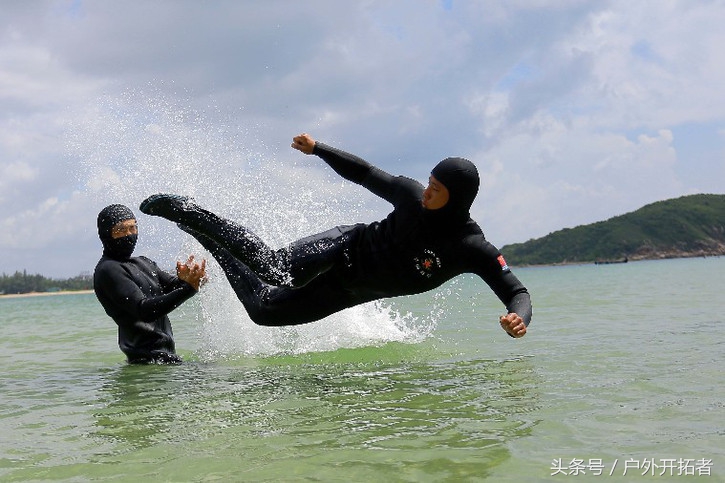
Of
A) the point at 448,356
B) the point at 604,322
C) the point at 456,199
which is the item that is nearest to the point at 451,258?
the point at 456,199

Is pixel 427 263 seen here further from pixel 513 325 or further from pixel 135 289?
pixel 135 289

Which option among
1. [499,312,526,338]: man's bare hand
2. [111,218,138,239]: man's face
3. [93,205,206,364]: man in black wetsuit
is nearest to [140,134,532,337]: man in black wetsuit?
[499,312,526,338]: man's bare hand

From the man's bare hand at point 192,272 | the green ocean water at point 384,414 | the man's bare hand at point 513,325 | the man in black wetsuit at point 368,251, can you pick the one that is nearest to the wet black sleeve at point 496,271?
the man in black wetsuit at point 368,251

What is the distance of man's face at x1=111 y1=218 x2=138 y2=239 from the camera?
29.0 feet

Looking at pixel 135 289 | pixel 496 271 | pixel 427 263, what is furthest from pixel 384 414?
pixel 135 289

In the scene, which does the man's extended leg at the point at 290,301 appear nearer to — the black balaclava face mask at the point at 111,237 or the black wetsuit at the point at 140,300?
the black wetsuit at the point at 140,300

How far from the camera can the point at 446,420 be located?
557 centimetres

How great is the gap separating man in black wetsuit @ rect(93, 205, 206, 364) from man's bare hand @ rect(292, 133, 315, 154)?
1762 mm

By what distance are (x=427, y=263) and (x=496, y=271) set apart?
702 mm

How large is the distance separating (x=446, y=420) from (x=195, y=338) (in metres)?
11.2

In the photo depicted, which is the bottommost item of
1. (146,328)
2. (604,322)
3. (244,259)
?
(604,322)

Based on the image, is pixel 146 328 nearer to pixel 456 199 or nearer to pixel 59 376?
pixel 59 376

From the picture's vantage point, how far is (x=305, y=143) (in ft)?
25.3

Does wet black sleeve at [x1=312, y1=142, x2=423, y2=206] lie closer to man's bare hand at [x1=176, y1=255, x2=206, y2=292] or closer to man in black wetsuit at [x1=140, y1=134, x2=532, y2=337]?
man in black wetsuit at [x1=140, y1=134, x2=532, y2=337]
